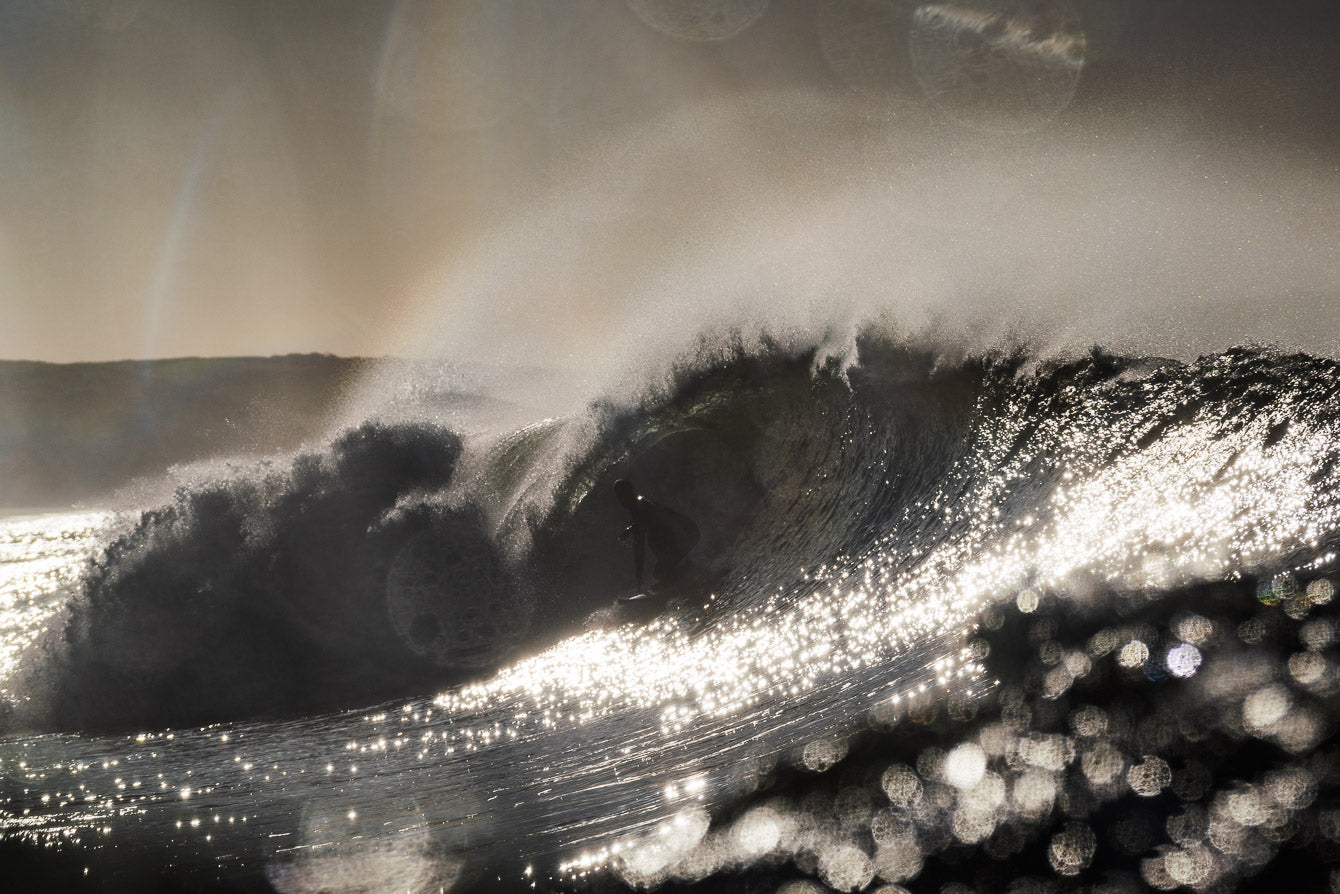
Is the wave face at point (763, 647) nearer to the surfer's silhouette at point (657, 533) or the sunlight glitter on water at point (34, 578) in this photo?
the surfer's silhouette at point (657, 533)

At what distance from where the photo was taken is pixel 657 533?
7234mm

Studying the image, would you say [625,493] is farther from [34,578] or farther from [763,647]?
[34,578]

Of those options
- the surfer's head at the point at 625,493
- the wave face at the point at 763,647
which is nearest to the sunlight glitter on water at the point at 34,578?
the wave face at the point at 763,647

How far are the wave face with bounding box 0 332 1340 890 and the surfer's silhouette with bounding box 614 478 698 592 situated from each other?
0.25 m

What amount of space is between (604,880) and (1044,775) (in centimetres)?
164

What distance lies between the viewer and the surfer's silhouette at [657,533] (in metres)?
7.11

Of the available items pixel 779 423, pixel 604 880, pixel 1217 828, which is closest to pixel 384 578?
pixel 779 423

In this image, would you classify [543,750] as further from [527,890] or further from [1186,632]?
[1186,632]

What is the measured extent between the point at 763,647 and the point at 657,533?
2166 millimetres

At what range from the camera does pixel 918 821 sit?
2.97 metres

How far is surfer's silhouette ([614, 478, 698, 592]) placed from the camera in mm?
7105

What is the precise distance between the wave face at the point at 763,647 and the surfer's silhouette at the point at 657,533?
0.25m

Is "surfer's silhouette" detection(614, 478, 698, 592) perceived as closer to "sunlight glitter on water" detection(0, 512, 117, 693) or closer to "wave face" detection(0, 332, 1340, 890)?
"wave face" detection(0, 332, 1340, 890)

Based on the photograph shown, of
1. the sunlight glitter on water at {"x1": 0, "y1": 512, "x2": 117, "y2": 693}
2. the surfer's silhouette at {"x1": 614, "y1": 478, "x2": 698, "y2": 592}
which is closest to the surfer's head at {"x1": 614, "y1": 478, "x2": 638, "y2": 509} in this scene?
the surfer's silhouette at {"x1": 614, "y1": 478, "x2": 698, "y2": 592}
